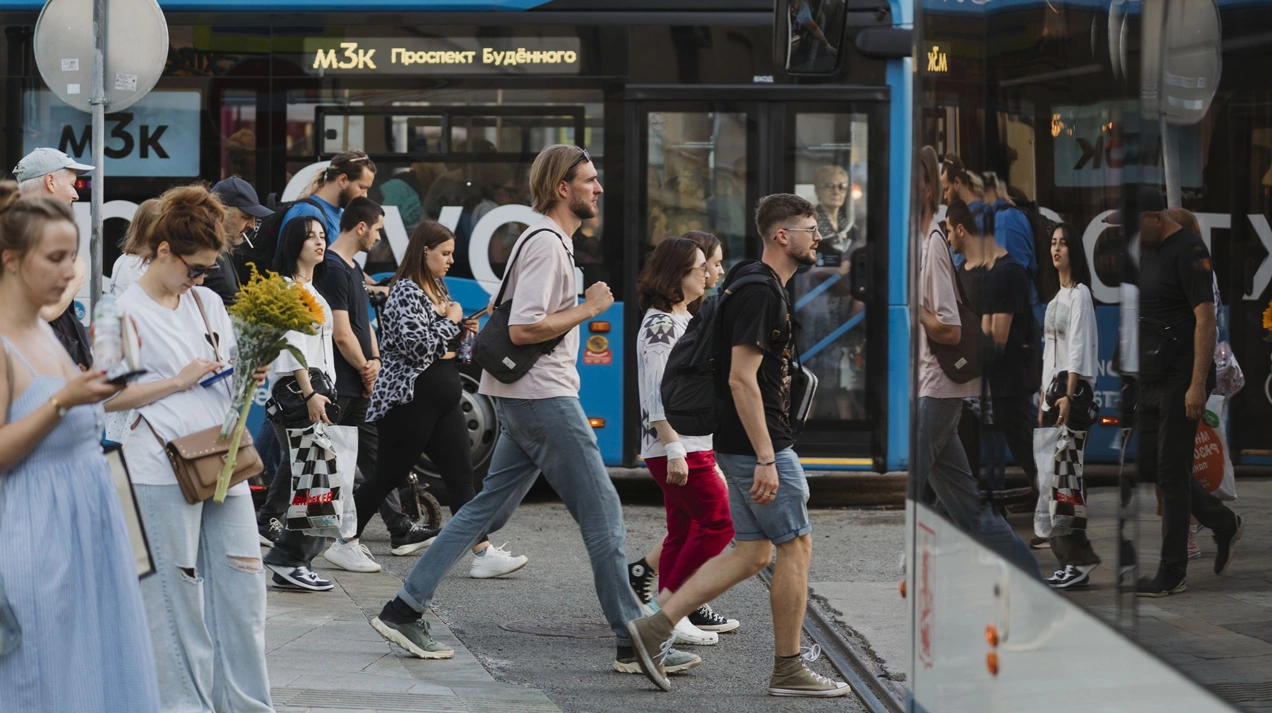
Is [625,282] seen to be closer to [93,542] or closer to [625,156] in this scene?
[625,156]

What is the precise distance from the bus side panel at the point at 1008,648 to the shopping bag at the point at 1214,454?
0.29 m

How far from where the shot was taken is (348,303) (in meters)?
8.01

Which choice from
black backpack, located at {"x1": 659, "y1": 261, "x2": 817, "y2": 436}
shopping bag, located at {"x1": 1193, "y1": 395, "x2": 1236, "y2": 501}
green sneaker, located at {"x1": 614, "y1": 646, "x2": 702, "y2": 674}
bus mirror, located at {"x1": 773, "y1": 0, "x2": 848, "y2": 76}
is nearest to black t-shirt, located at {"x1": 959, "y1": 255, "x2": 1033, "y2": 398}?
shopping bag, located at {"x1": 1193, "y1": 395, "x2": 1236, "y2": 501}

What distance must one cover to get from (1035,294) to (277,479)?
5.63 m

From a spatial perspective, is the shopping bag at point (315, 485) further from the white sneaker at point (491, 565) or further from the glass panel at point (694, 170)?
A: the glass panel at point (694, 170)

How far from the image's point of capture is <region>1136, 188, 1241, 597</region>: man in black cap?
255 centimetres

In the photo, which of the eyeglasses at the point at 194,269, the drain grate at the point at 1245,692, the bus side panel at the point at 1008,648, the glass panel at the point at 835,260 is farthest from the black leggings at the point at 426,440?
the drain grate at the point at 1245,692

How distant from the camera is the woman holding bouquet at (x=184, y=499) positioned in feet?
14.9

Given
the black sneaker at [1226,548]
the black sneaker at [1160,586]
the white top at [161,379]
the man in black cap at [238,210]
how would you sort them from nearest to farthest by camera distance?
the black sneaker at [1226,548] < the black sneaker at [1160,586] < the white top at [161,379] < the man in black cap at [238,210]

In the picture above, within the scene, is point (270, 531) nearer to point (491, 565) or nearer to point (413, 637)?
point (491, 565)

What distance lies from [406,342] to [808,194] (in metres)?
3.80

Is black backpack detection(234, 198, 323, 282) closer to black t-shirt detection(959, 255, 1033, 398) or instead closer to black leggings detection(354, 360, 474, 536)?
black leggings detection(354, 360, 474, 536)

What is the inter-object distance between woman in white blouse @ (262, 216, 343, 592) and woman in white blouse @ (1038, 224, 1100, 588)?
472 centimetres

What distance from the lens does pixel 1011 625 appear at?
10.5ft
